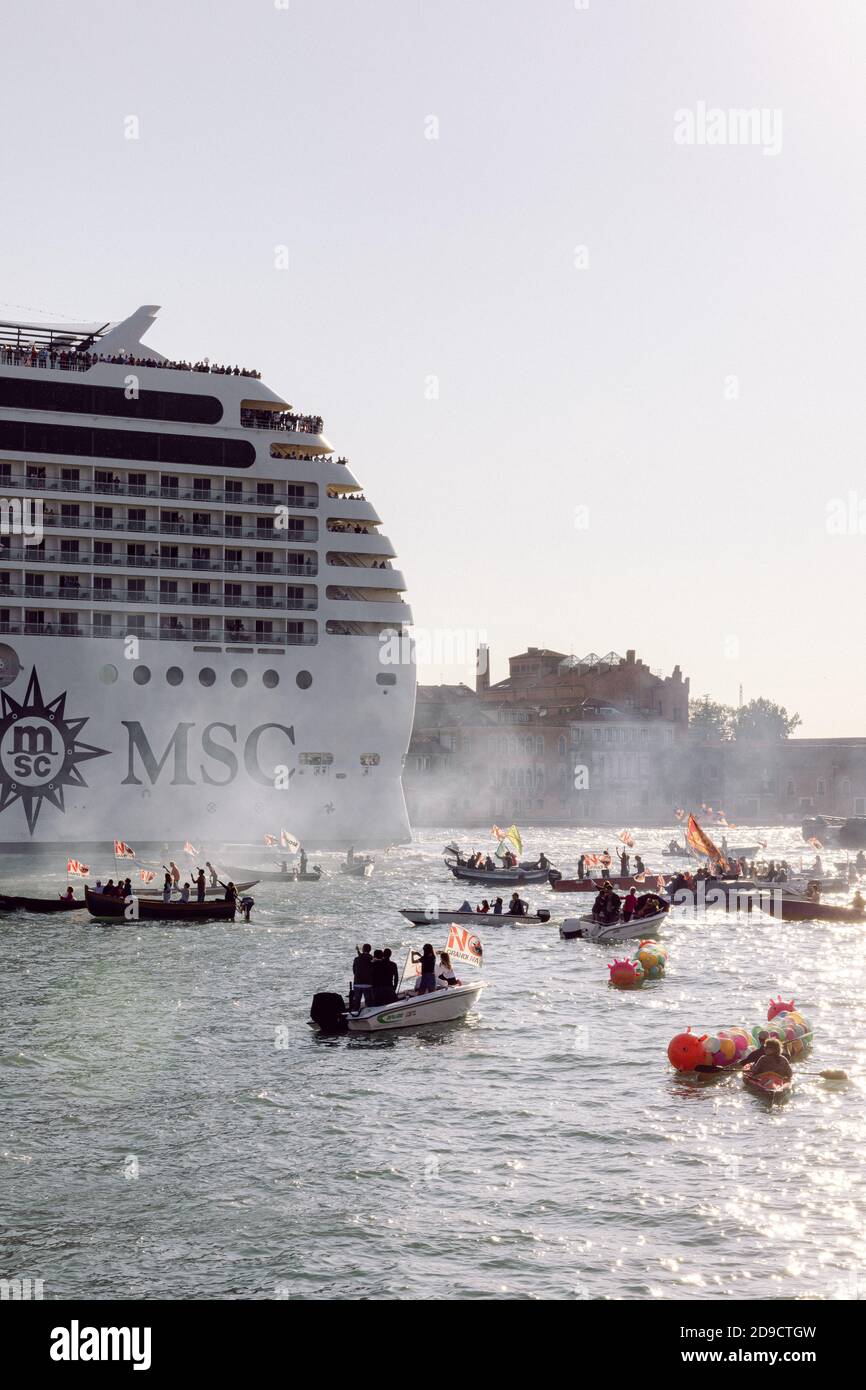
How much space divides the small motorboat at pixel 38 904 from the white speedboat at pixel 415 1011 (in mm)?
22877

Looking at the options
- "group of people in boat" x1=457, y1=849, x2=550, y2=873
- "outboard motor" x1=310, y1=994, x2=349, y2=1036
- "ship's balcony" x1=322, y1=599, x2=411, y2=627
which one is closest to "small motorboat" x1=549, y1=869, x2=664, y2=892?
"group of people in boat" x1=457, y1=849, x2=550, y2=873

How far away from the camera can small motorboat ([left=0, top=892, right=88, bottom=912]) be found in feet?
169

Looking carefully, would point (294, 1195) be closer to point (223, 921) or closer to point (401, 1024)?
point (401, 1024)

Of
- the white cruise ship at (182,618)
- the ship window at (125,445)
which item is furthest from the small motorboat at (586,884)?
the ship window at (125,445)

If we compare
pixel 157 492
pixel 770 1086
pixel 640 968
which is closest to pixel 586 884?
pixel 640 968

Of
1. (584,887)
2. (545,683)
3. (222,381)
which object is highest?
(222,381)

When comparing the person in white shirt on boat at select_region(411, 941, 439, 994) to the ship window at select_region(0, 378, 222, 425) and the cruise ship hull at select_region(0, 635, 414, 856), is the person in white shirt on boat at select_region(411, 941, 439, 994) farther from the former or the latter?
the ship window at select_region(0, 378, 222, 425)

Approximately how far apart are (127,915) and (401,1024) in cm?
2137

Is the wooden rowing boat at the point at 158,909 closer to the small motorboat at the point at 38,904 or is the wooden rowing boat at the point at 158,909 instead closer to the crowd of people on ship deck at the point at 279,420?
the small motorboat at the point at 38,904

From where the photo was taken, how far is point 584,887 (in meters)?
67.6

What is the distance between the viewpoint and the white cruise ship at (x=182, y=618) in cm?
6831

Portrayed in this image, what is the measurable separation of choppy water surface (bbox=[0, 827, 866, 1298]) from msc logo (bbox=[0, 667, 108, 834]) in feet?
94.4
